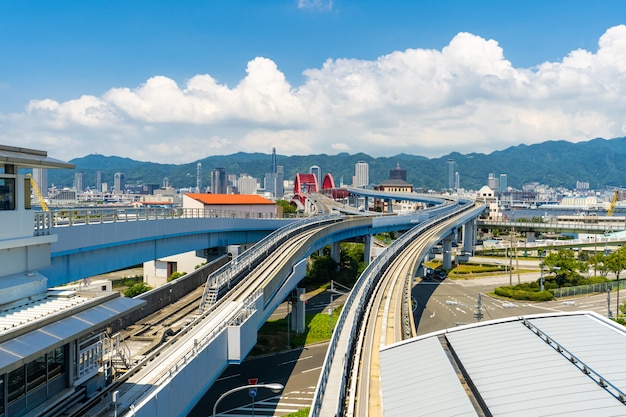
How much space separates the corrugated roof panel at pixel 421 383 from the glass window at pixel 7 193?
1282 cm

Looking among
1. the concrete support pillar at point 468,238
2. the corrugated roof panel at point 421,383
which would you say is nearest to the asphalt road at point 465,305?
the corrugated roof panel at point 421,383

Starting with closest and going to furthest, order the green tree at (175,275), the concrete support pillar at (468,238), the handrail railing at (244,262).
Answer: the handrail railing at (244,262) < the green tree at (175,275) < the concrete support pillar at (468,238)

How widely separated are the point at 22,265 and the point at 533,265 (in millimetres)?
77287

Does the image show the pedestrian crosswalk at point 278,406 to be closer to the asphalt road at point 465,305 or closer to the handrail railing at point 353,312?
the handrail railing at point 353,312

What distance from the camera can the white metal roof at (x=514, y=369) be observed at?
33.9ft

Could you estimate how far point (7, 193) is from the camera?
48.6ft

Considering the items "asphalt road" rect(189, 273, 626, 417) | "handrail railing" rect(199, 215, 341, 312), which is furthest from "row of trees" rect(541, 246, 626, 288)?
"handrail railing" rect(199, 215, 341, 312)

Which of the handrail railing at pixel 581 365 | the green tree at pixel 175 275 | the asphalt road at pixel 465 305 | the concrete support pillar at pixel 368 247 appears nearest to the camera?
the handrail railing at pixel 581 365

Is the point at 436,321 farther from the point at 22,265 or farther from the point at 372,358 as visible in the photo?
the point at 22,265

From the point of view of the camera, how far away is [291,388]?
3017cm

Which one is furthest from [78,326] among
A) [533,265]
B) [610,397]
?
[533,265]

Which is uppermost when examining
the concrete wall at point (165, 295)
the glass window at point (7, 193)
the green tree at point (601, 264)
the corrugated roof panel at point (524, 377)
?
the glass window at point (7, 193)

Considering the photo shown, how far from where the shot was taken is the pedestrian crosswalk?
2691cm

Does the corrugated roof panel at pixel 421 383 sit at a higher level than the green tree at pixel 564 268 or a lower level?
higher
